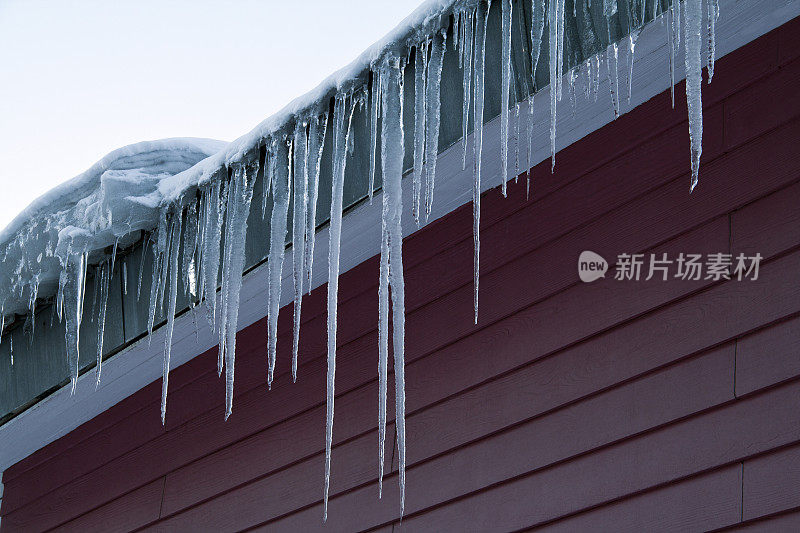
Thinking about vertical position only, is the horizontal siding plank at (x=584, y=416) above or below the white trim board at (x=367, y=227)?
below

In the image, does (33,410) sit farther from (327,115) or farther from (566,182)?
(566,182)

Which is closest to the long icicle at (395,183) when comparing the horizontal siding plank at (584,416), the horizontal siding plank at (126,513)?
the horizontal siding plank at (584,416)

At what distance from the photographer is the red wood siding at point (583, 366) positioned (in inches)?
74.7

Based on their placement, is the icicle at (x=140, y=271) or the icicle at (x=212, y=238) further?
the icicle at (x=140, y=271)

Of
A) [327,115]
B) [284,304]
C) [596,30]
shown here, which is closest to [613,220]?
[596,30]

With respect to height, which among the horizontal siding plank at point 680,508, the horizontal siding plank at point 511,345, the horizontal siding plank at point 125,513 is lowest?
the horizontal siding plank at point 680,508

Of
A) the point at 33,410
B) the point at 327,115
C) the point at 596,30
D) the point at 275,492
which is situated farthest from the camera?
the point at 33,410

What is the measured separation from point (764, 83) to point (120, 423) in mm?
2840

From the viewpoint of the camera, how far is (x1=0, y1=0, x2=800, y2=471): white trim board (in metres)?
1.99

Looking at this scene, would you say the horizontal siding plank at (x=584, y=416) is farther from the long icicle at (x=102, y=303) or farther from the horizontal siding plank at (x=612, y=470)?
the long icicle at (x=102, y=303)

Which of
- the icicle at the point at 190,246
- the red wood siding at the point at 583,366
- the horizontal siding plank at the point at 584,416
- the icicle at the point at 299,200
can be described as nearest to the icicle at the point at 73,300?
the icicle at the point at 190,246

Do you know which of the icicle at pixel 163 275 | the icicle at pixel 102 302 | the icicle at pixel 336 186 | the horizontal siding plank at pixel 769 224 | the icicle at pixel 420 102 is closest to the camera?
the horizontal siding plank at pixel 769 224

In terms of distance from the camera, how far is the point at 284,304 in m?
3.07

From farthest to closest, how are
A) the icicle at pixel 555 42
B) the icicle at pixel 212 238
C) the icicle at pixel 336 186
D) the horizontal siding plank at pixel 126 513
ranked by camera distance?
the horizontal siding plank at pixel 126 513
the icicle at pixel 212 238
the icicle at pixel 336 186
the icicle at pixel 555 42
